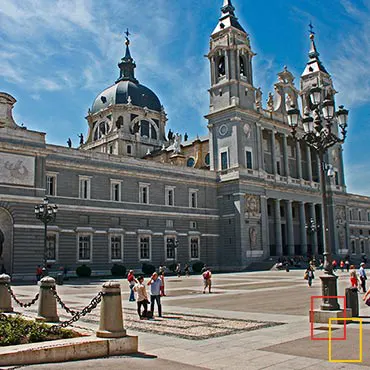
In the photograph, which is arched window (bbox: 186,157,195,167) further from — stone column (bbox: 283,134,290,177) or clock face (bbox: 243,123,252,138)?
clock face (bbox: 243,123,252,138)

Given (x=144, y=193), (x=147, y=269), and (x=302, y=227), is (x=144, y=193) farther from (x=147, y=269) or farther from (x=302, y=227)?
(x=302, y=227)

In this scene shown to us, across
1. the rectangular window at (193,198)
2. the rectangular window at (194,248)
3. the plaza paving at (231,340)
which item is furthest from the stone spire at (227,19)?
the plaza paving at (231,340)

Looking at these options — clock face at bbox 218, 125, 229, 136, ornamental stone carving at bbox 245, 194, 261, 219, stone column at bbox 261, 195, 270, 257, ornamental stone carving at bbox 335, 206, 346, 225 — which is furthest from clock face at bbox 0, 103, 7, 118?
ornamental stone carving at bbox 335, 206, 346, 225

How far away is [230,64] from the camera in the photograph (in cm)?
5891

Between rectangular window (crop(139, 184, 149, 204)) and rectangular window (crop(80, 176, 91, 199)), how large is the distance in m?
6.19

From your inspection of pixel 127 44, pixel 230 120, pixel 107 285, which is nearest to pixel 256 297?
pixel 107 285

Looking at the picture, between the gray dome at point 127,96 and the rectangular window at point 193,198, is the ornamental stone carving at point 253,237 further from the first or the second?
the gray dome at point 127,96

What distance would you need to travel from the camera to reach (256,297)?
74.6 ft

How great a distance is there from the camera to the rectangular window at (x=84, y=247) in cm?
4422

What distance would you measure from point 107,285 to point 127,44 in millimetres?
86187

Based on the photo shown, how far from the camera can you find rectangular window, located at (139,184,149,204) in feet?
164

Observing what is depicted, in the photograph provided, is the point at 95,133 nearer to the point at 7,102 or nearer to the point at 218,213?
the point at 218,213

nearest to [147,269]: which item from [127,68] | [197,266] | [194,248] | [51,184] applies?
[197,266]

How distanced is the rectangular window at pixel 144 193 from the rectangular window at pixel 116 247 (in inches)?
192
